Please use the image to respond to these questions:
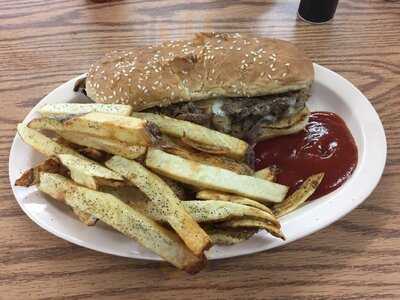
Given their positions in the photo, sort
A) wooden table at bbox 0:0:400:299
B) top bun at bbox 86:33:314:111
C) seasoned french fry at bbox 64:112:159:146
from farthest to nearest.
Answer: top bun at bbox 86:33:314:111 < wooden table at bbox 0:0:400:299 < seasoned french fry at bbox 64:112:159:146

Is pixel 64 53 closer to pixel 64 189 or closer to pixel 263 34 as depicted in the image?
pixel 263 34

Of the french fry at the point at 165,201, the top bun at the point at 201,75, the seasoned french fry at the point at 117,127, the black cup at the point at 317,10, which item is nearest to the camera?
the french fry at the point at 165,201

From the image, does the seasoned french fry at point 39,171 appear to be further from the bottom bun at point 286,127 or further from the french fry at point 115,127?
the bottom bun at point 286,127

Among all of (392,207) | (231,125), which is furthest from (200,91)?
(392,207)

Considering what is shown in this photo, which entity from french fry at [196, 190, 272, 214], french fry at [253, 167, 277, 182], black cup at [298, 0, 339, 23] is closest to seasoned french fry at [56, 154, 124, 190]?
french fry at [196, 190, 272, 214]

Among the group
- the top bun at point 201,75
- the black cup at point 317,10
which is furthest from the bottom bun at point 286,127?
the black cup at point 317,10

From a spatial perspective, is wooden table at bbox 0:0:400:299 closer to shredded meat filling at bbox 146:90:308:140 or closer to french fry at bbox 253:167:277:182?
french fry at bbox 253:167:277:182

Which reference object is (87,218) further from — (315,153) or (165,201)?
(315,153)
